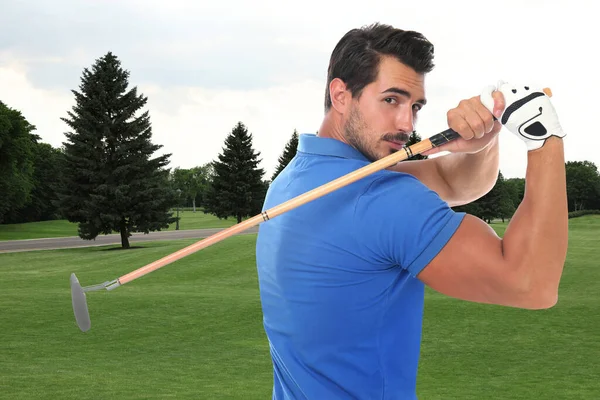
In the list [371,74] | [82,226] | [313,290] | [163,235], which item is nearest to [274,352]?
[313,290]

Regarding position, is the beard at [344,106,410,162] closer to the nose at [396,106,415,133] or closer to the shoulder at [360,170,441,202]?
the nose at [396,106,415,133]

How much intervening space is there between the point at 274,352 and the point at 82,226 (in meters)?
42.8

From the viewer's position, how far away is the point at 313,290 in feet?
6.63

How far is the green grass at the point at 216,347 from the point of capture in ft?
28.6

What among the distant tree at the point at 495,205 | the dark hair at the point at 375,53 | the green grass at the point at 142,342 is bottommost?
the green grass at the point at 142,342

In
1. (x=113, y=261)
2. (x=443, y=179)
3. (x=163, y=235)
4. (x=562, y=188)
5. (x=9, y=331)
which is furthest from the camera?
(x=163, y=235)

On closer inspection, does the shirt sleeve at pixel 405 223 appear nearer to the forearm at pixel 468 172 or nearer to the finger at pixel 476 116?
the finger at pixel 476 116

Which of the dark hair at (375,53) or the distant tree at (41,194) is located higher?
the distant tree at (41,194)

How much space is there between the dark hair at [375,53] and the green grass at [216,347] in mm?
6273

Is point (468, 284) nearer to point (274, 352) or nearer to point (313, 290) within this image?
point (313, 290)

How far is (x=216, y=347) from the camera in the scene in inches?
464

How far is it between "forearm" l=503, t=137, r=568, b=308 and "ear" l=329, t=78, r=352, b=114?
0.60 m

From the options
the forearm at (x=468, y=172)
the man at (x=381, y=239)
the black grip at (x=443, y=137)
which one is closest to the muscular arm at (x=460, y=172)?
the forearm at (x=468, y=172)

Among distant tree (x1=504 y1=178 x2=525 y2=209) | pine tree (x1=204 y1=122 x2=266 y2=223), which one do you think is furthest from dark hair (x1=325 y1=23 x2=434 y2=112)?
distant tree (x1=504 y1=178 x2=525 y2=209)
